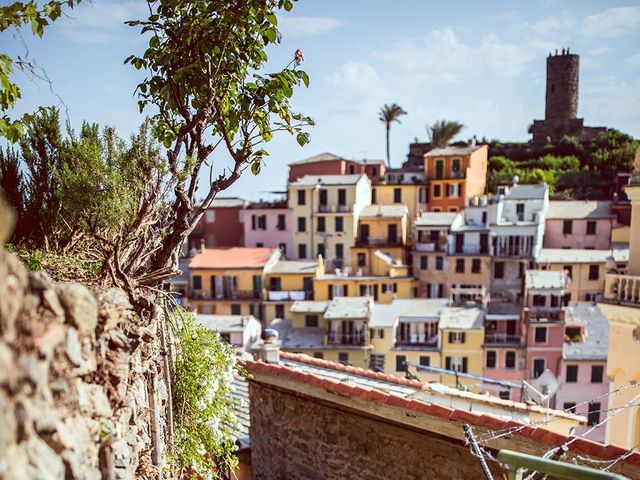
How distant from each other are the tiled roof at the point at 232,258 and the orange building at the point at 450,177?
52.0ft

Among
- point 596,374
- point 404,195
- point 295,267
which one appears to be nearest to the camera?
point 596,374

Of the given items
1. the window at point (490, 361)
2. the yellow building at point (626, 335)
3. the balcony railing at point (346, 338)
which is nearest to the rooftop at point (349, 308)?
the balcony railing at point (346, 338)

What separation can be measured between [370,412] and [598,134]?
64059 mm

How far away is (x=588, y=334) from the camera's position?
30516mm

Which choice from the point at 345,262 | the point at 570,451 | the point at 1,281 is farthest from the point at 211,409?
the point at 345,262

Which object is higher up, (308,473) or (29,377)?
(29,377)

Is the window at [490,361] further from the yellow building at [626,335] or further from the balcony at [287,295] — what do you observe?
the yellow building at [626,335]

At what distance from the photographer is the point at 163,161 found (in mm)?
4391

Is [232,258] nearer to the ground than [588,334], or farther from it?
farther from it

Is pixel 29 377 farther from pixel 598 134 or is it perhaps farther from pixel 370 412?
pixel 598 134

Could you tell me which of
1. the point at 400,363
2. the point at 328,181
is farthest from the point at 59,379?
the point at 328,181

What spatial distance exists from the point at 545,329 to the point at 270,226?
22.7 metres

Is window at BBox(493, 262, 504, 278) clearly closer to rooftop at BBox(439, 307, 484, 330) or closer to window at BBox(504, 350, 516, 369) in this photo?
rooftop at BBox(439, 307, 484, 330)

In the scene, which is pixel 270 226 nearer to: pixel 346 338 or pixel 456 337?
pixel 346 338
